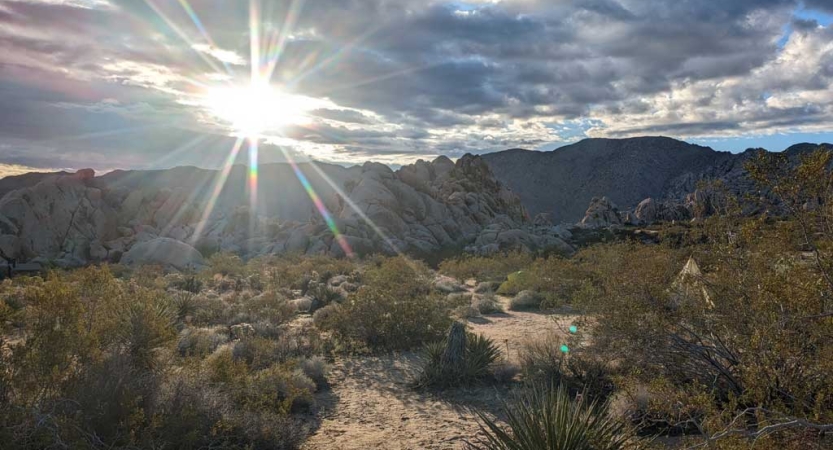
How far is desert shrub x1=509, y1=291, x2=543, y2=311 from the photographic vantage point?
18297 mm

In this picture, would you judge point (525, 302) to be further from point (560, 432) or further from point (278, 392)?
point (560, 432)

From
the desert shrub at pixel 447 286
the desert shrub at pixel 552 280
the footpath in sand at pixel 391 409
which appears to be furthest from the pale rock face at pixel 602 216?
the footpath in sand at pixel 391 409

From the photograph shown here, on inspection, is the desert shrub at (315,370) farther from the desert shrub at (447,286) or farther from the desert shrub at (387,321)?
the desert shrub at (447,286)

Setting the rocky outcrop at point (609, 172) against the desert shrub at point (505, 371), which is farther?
the rocky outcrop at point (609, 172)

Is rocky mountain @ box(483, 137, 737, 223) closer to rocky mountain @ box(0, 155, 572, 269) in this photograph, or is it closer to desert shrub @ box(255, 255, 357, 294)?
rocky mountain @ box(0, 155, 572, 269)

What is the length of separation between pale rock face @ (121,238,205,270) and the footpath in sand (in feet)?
87.6

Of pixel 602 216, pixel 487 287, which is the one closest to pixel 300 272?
pixel 487 287

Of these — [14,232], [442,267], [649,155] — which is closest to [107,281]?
[442,267]

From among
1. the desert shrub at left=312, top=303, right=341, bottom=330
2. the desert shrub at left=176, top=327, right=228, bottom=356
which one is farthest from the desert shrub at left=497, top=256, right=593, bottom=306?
the desert shrub at left=176, top=327, right=228, bottom=356

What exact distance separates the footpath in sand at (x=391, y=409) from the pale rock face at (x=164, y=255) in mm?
26687

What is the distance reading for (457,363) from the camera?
9.43m

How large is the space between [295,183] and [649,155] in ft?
297

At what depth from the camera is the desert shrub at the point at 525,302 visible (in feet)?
60.0

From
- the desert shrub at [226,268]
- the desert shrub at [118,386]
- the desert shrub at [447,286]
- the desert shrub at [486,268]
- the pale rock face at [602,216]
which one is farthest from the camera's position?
the pale rock face at [602,216]
